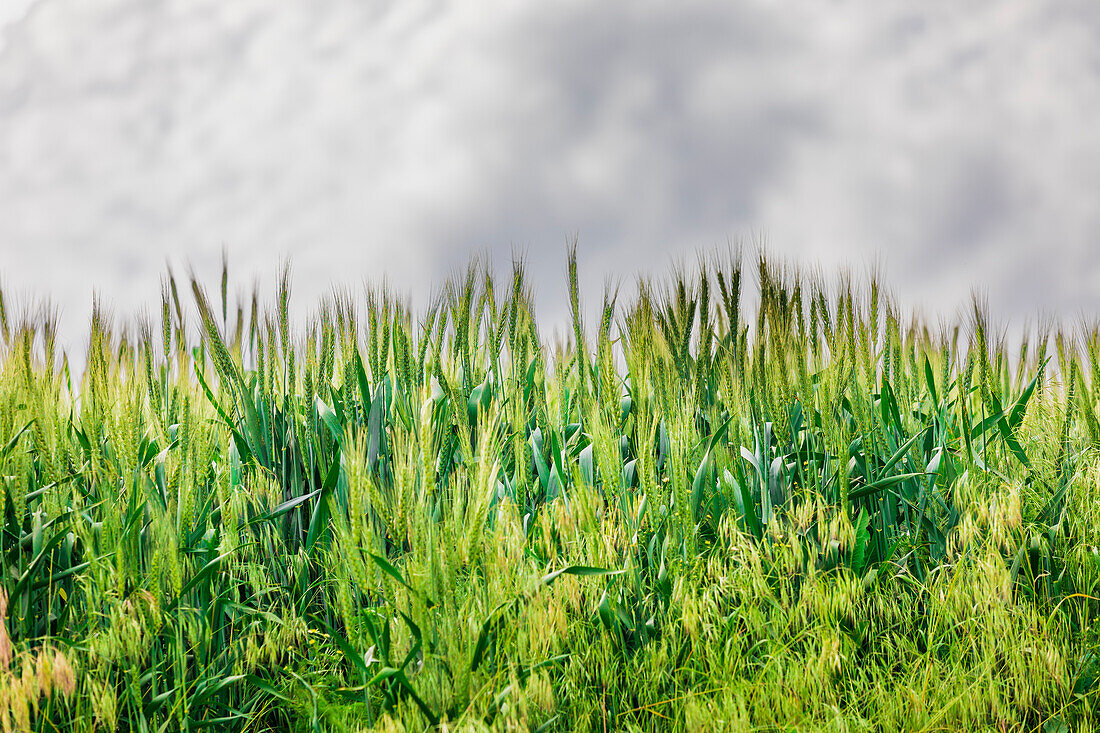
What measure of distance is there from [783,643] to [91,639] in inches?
75.9

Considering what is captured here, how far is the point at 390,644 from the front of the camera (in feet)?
6.05

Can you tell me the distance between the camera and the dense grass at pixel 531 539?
186 cm

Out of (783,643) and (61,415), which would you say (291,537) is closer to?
(61,415)

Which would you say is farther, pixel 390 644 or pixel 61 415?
pixel 61 415

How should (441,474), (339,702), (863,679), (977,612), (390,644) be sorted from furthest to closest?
1. (441,474)
2. (977,612)
3. (863,679)
4. (339,702)
5. (390,644)

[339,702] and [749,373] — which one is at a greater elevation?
[749,373]

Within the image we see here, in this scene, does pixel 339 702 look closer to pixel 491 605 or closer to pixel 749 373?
pixel 491 605

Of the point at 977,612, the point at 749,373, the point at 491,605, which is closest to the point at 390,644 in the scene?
the point at 491,605

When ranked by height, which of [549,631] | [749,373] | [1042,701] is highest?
[749,373]

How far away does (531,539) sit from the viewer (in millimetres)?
2482

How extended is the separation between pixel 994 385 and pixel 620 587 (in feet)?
5.94

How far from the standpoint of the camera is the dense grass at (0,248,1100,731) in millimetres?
1857

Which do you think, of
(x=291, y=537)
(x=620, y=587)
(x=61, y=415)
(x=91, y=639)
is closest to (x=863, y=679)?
(x=620, y=587)

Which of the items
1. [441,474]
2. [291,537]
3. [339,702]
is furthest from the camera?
[441,474]
